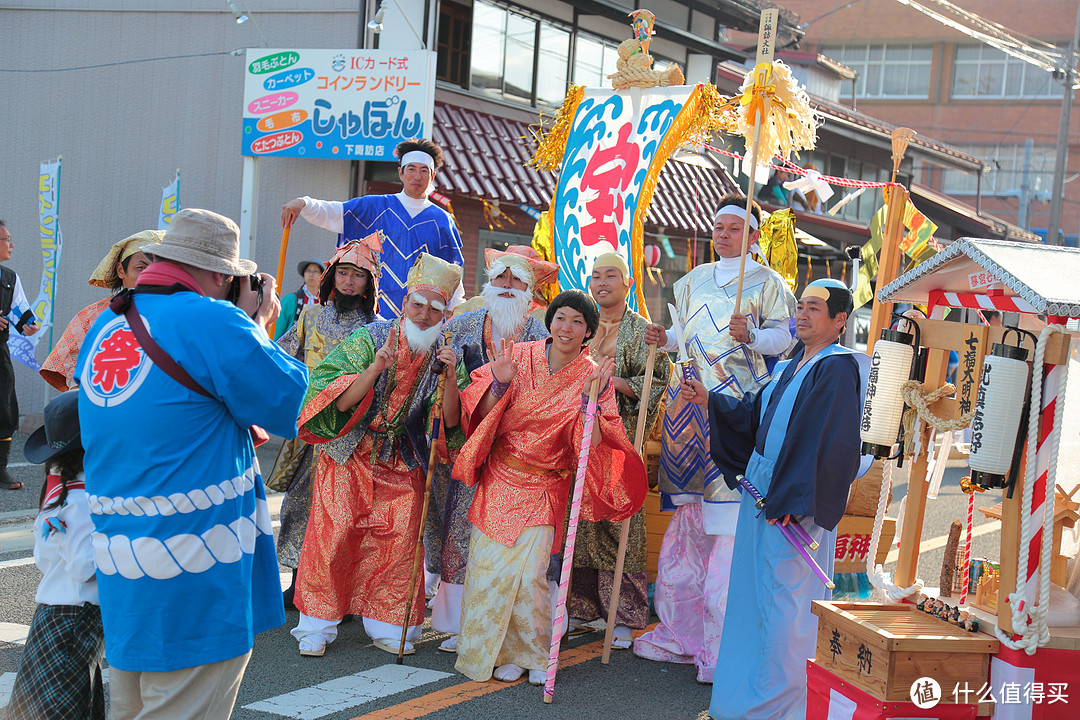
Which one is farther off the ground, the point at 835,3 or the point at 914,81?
the point at 835,3

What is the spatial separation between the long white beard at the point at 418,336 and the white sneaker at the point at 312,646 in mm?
1423

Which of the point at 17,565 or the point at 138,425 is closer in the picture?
the point at 138,425

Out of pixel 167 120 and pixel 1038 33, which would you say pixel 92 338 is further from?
pixel 1038 33

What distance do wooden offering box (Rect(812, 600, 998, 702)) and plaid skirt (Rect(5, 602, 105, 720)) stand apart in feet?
7.81

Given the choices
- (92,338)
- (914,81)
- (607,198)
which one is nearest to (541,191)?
(607,198)

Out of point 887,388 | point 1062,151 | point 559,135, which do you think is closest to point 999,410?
point 887,388

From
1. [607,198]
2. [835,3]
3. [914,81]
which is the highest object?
[835,3]

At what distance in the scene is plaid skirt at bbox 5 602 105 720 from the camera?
302 cm

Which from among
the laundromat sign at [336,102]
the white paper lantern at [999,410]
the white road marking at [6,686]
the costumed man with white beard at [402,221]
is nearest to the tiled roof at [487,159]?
the laundromat sign at [336,102]

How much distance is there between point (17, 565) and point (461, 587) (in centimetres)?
267

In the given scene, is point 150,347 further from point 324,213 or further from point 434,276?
point 324,213

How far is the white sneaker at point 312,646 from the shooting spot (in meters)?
4.53

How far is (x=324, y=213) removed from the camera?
596 centimetres

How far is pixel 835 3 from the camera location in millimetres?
35281
